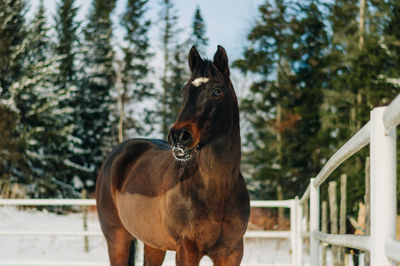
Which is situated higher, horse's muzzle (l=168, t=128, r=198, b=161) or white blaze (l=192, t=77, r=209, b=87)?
white blaze (l=192, t=77, r=209, b=87)

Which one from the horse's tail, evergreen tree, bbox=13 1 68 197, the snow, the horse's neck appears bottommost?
the snow

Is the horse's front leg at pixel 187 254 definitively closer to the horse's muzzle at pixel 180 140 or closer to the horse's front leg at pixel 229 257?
the horse's front leg at pixel 229 257

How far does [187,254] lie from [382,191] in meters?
1.57

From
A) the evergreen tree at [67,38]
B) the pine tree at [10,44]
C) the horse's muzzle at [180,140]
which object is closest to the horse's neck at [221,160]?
the horse's muzzle at [180,140]

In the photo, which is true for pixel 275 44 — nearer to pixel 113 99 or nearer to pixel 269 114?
pixel 269 114

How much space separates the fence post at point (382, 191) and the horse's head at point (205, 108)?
1146 millimetres

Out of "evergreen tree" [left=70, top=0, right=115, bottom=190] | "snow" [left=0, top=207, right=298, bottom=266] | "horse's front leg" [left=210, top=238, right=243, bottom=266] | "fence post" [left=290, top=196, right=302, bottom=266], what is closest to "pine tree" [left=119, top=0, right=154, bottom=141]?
"evergreen tree" [left=70, top=0, right=115, bottom=190]

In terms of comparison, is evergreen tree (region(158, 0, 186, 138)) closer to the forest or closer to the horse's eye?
the forest

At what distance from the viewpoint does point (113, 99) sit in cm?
2331

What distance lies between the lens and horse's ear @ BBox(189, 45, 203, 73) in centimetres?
264

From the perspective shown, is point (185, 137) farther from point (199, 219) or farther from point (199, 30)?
point (199, 30)

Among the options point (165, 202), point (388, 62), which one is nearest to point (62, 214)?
point (388, 62)

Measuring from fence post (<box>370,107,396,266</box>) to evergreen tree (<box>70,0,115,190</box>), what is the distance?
20111 millimetres

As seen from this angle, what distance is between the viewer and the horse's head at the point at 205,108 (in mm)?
2242
